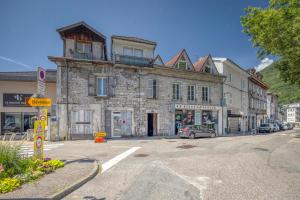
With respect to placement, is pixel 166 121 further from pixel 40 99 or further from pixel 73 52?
pixel 40 99

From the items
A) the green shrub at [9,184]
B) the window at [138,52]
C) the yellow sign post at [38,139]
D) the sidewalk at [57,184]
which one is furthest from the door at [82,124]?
the green shrub at [9,184]

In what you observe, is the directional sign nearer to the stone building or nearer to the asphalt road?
the asphalt road

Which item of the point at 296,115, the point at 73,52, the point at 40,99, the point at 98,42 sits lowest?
the point at 296,115

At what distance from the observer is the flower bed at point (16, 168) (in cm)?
480

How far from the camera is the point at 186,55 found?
918 inches

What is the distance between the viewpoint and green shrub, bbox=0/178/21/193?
14.8 ft

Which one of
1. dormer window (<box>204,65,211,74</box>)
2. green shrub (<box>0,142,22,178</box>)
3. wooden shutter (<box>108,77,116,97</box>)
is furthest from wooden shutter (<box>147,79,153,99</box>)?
green shrub (<box>0,142,22,178</box>)

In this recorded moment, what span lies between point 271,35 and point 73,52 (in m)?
16.6

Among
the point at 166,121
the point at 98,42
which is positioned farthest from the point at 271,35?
the point at 98,42

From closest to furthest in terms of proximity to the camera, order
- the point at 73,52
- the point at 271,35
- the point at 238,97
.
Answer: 1. the point at 271,35
2. the point at 73,52
3. the point at 238,97

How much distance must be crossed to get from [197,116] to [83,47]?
14.9 m

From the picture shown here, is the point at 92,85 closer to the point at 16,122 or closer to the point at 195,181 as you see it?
the point at 16,122

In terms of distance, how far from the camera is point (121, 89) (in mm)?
19047

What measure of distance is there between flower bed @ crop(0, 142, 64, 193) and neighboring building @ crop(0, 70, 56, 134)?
14.4 meters
